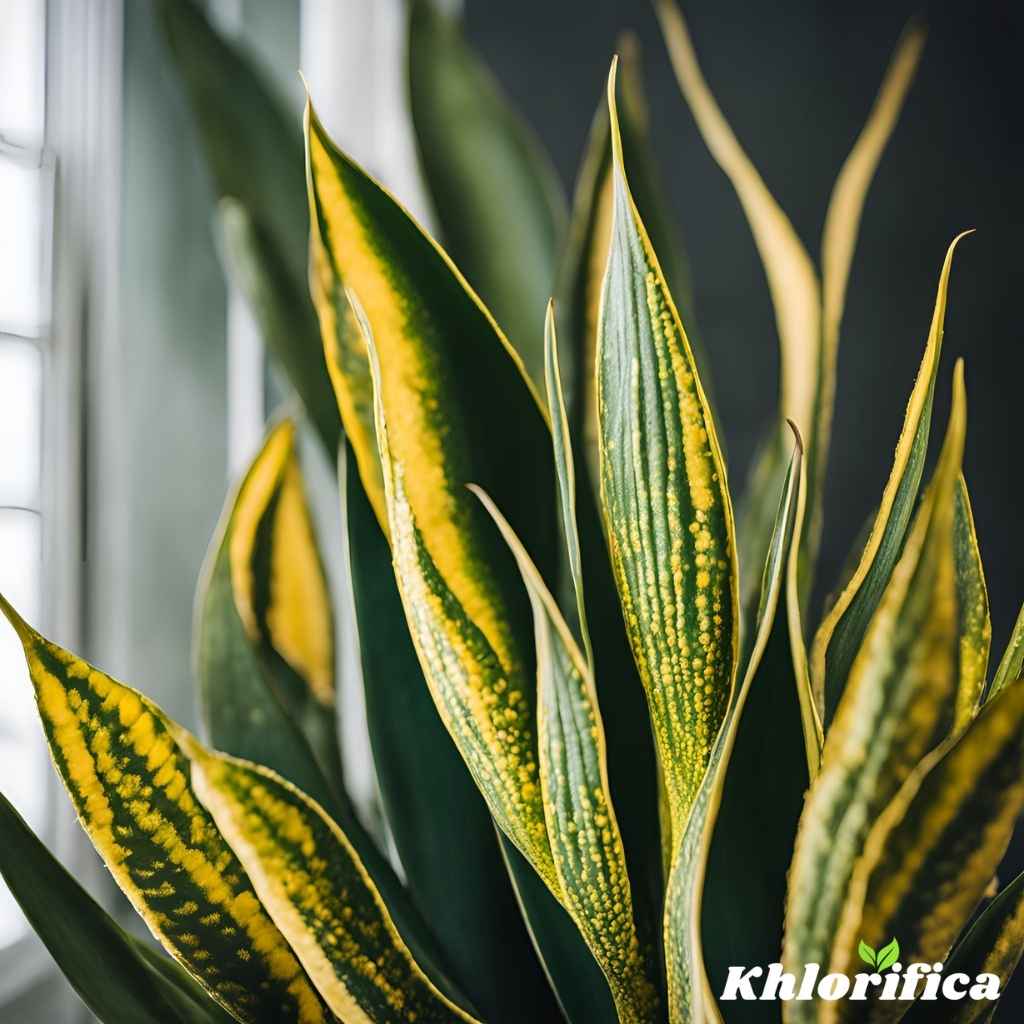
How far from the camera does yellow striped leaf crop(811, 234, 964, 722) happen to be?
32 centimetres

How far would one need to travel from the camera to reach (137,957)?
0.35m

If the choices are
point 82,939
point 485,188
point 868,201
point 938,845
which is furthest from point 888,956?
point 868,201

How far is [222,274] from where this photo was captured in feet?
2.41

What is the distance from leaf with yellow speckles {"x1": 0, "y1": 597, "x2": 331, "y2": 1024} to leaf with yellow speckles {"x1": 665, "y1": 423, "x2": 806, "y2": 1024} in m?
0.15

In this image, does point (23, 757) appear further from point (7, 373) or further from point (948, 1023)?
point (948, 1023)

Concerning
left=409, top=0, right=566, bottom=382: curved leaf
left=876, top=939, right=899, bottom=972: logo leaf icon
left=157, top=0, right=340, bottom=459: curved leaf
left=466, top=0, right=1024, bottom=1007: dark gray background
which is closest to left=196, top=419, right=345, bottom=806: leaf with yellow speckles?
left=157, top=0, right=340, bottom=459: curved leaf

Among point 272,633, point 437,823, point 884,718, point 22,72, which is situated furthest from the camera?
point 22,72

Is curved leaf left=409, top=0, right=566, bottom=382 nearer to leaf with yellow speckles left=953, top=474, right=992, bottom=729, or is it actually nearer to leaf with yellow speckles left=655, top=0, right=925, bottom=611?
leaf with yellow speckles left=655, top=0, right=925, bottom=611

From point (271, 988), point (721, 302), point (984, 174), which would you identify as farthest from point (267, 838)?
point (984, 174)

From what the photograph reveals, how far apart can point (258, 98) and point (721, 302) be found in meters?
0.37

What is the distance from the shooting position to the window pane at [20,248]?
66cm

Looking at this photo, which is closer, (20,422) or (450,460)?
(450,460)

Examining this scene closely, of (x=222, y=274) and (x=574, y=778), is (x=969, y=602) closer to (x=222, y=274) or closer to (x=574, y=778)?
(x=574, y=778)

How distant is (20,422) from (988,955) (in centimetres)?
69
